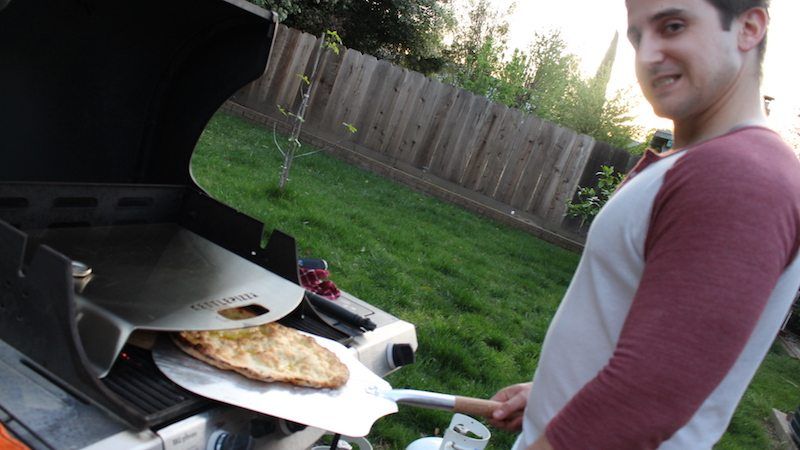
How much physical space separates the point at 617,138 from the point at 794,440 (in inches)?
412

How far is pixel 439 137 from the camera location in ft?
31.1

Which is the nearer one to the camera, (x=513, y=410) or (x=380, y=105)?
(x=513, y=410)

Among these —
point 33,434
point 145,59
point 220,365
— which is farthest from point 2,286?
point 145,59

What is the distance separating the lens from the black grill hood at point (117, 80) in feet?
5.14

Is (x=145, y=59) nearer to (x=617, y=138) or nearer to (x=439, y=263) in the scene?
(x=439, y=263)

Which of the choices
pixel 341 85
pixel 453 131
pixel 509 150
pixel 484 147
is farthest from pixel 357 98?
pixel 509 150

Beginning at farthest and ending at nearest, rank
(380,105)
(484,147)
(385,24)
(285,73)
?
(385,24), (285,73), (380,105), (484,147)

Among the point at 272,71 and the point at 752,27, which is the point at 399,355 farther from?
the point at 272,71

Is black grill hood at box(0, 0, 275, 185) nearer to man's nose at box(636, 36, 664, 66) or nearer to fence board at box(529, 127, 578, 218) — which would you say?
man's nose at box(636, 36, 664, 66)

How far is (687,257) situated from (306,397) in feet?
2.66

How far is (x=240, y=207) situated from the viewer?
486 centimetres

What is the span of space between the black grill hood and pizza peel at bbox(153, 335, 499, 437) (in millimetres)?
831

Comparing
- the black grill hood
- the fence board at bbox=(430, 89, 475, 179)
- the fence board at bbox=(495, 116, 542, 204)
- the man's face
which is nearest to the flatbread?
the black grill hood

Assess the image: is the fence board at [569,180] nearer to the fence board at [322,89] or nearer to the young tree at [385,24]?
the fence board at [322,89]
